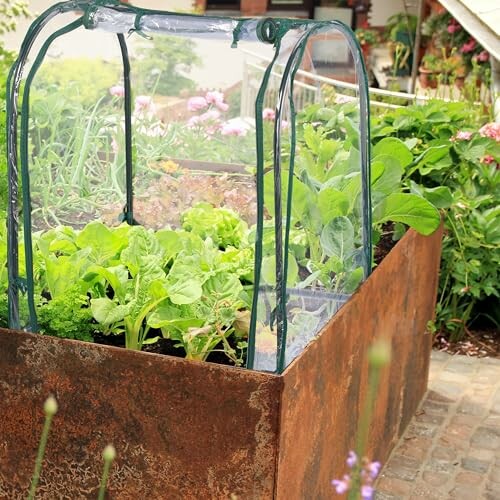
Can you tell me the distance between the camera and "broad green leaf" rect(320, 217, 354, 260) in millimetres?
2652

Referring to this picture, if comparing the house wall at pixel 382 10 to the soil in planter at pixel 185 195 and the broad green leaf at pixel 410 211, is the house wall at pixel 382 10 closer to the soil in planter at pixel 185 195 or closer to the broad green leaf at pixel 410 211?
the soil in planter at pixel 185 195

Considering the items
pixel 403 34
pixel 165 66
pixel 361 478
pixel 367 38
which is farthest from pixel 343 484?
pixel 367 38

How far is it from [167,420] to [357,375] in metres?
0.77

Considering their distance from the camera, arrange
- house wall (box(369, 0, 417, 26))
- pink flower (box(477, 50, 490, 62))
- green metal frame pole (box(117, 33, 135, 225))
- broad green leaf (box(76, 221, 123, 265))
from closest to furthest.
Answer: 1. broad green leaf (box(76, 221, 123, 265))
2. green metal frame pole (box(117, 33, 135, 225))
3. pink flower (box(477, 50, 490, 62))
4. house wall (box(369, 0, 417, 26))

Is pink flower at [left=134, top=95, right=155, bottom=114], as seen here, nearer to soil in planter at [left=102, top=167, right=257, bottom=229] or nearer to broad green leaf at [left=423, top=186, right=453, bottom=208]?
soil in planter at [left=102, top=167, right=257, bottom=229]

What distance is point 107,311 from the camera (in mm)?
2338

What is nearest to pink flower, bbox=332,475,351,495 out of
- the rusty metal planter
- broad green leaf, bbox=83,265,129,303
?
the rusty metal planter

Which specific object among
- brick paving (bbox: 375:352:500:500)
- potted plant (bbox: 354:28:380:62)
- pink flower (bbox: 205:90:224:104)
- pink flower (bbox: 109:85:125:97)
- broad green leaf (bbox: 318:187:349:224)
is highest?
pink flower (bbox: 109:85:125:97)

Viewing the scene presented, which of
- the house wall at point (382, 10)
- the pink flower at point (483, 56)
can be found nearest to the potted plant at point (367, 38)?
the house wall at point (382, 10)

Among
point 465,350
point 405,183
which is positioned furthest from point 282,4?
point 405,183

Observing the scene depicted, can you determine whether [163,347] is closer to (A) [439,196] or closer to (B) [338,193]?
(B) [338,193]

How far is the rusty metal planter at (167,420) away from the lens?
2.16 metres

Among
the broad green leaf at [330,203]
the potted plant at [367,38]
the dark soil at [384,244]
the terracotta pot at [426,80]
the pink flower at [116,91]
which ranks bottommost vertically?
the terracotta pot at [426,80]

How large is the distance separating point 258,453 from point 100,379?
1.34 feet
